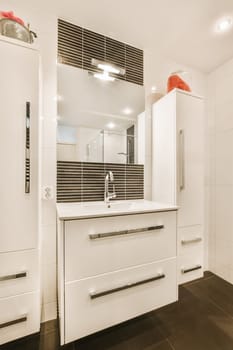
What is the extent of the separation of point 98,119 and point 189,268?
1.57 metres

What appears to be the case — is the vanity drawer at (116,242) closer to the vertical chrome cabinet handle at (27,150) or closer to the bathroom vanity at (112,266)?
the bathroom vanity at (112,266)

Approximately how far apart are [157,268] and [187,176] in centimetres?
81

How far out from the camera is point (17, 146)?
3.33ft

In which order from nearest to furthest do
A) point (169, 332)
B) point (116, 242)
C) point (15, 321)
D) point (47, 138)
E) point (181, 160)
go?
point (15, 321)
point (116, 242)
point (169, 332)
point (47, 138)
point (181, 160)

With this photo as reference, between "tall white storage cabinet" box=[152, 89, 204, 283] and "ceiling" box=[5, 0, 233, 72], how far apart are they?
57 centimetres

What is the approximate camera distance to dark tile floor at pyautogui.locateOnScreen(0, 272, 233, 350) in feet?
3.89

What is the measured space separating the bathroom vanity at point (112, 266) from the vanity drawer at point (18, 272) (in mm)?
154

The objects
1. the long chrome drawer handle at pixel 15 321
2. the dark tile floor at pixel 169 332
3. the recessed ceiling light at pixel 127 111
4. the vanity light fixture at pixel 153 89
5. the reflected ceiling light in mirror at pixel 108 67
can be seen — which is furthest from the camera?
the vanity light fixture at pixel 153 89

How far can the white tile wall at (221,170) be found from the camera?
76.7 inches

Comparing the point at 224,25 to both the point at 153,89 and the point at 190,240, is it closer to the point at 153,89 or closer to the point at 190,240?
the point at 153,89

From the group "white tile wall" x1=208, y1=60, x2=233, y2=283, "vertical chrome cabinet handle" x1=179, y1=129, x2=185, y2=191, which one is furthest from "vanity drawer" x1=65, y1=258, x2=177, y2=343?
"white tile wall" x1=208, y1=60, x2=233, y2=283

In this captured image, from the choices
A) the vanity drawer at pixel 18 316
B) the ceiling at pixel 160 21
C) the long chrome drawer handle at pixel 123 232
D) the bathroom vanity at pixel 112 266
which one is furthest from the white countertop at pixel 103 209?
the ceiling at pixel 160 21

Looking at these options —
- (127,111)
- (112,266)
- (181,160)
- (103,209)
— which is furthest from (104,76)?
(112,266)

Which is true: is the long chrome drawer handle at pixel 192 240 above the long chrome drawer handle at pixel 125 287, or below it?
above
